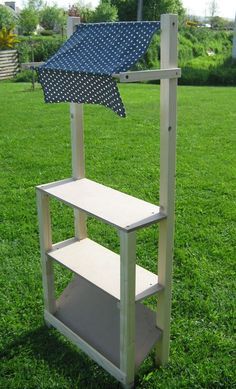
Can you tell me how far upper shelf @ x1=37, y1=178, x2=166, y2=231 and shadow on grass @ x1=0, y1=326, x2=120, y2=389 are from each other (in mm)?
942

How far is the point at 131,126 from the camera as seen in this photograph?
797 centimetres

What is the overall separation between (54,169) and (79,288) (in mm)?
3040

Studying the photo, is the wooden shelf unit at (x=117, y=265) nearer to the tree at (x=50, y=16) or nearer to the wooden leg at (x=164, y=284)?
the wooden leg at (x=164, y=284)

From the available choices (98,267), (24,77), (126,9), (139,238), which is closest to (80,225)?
A: (98,267)

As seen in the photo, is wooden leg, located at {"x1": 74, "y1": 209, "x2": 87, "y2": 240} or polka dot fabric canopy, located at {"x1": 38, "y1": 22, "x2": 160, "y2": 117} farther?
wooden leg, located at {"x1": 74, "y1": 209, "x2": 87, "y2": 240}

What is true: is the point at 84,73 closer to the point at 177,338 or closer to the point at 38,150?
the point at 177,338

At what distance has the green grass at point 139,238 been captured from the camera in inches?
103

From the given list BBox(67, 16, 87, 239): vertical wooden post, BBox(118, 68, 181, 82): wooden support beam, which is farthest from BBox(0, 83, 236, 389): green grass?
BBox(118, 68, 181, 82): wooden support beam

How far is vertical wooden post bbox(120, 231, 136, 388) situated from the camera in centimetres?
217

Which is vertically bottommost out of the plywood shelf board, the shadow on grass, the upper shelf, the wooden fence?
the shadow on grass

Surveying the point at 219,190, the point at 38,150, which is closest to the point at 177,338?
the point at 219,190

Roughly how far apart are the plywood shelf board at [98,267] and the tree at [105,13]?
26.8 meters

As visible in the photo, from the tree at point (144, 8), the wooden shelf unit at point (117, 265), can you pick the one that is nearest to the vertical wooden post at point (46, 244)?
the wooden shelf unit at point (117, 265)

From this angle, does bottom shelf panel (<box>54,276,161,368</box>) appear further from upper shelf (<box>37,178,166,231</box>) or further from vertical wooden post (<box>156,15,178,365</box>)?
upper shelf (<box>37,178,166,231</box>)
